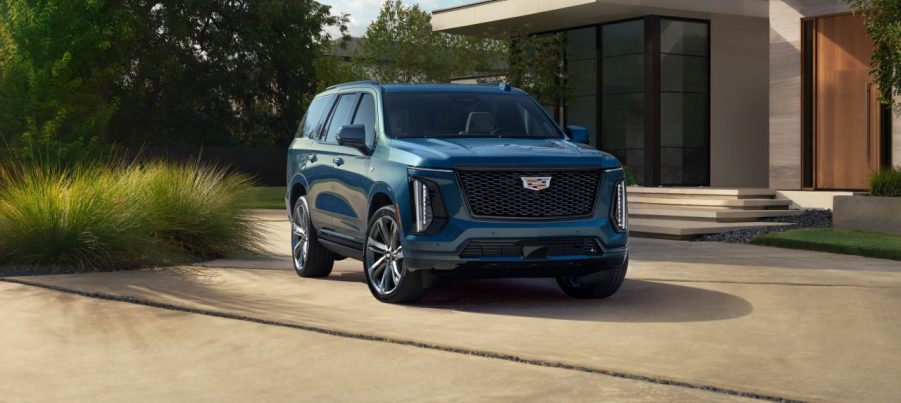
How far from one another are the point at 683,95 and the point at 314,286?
75.1ft

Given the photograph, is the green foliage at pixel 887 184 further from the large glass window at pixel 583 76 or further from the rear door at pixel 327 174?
the large glass window at pixel 583 76

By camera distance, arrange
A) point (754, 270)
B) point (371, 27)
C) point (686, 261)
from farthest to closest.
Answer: point (371, 27), point (686, 261), point (754, 270)

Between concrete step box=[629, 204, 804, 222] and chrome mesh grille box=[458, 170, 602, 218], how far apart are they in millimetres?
12775

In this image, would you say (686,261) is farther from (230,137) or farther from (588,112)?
(230,137)

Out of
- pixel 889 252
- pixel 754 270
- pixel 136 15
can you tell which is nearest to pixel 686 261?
pixel 754 270

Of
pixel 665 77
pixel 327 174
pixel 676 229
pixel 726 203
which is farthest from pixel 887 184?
pixel 665 77

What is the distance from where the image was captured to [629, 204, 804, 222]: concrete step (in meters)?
22.5

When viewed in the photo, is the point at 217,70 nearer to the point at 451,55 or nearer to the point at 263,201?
A: the point at 451,55


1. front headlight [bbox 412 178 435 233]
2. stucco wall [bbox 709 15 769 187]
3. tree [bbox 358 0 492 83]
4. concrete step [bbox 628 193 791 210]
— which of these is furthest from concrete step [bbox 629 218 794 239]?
tree [bbox 358 0 492 83]

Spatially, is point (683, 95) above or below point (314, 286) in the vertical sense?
above

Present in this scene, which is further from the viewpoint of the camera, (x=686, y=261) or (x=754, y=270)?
(x=686, y=261)

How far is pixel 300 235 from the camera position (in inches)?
520

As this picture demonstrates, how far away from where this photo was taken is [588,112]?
3466 centimetres

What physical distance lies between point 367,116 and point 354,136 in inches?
28.6
